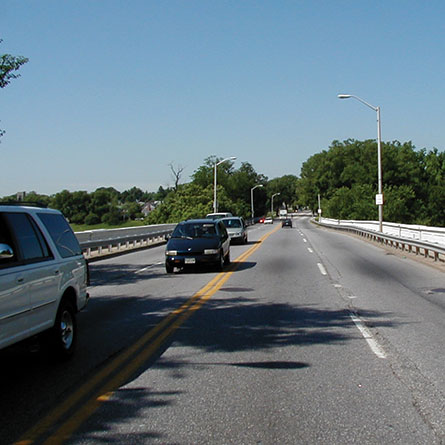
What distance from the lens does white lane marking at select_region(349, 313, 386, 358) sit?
7.20m

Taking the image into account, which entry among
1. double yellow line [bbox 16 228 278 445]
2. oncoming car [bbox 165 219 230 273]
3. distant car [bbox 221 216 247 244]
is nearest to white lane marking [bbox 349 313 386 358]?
double yellow line [bbox 16 228 278 445]

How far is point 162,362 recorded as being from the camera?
6.71 meters

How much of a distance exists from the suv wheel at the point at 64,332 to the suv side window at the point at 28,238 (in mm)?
703

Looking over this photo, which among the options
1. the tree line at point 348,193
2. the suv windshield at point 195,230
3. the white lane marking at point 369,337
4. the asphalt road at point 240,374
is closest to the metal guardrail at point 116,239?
the suv windshield at point 195,230

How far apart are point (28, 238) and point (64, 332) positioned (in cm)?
129

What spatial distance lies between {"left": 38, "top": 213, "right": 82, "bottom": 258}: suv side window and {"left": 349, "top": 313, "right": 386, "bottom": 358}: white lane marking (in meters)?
4.01

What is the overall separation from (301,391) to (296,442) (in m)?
1.30

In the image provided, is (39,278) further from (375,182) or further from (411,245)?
(375,182)

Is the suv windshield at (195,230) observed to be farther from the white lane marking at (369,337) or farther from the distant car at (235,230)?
the distant car at (235,230)

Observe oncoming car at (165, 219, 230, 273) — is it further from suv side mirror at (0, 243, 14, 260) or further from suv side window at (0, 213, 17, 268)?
suv side mirror at (0, 243, 14, 260)

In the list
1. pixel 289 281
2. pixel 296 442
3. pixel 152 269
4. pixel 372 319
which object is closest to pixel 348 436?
pixel 296 442

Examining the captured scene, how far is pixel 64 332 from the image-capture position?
6.79 meters

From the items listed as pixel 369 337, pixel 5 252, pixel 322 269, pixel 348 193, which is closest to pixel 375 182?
pixel 348 193

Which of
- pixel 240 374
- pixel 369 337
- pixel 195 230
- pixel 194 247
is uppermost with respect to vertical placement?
pixel 195 230
